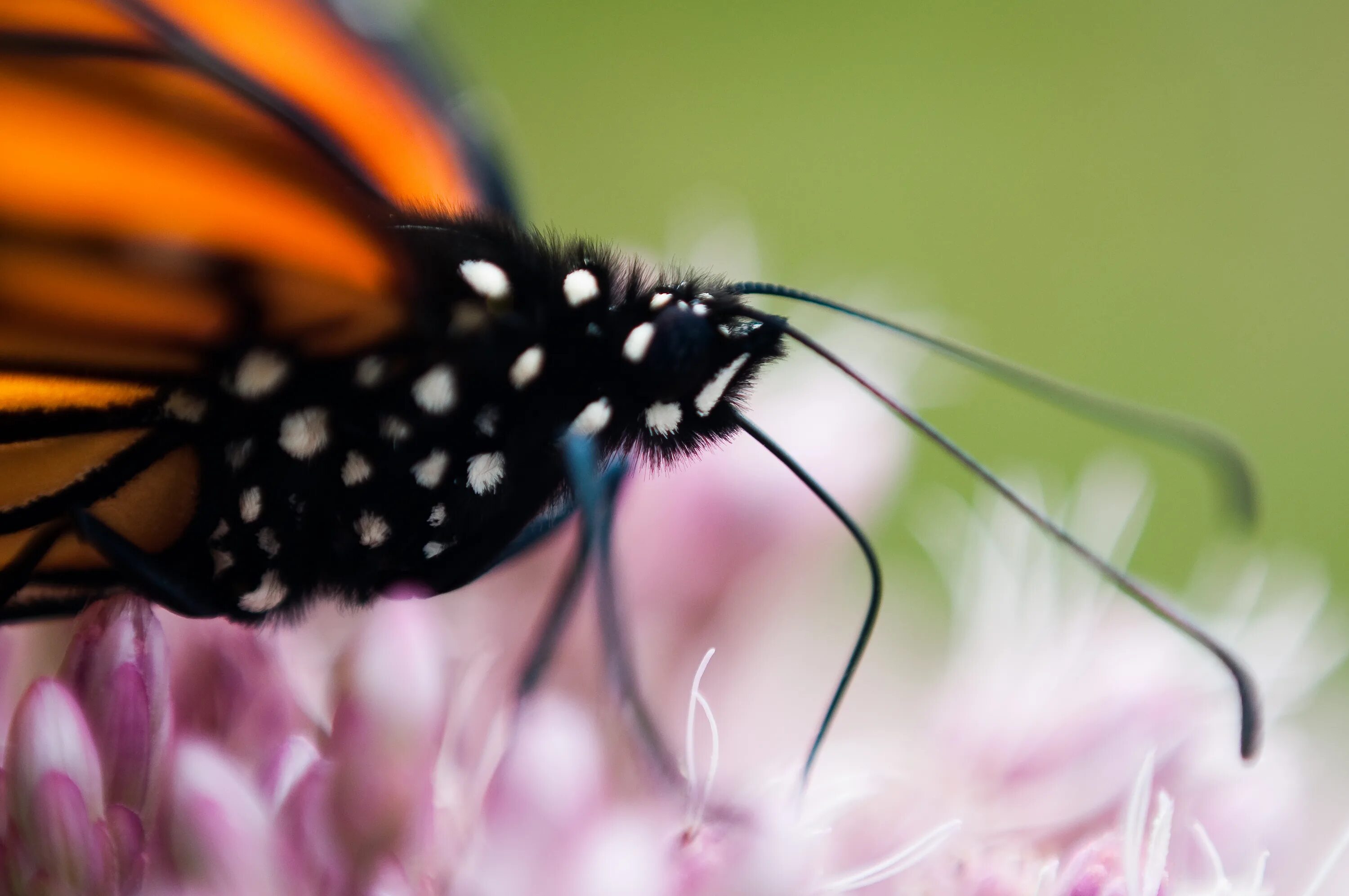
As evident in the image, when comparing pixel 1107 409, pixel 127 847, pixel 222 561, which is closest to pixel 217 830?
pixel 127 847

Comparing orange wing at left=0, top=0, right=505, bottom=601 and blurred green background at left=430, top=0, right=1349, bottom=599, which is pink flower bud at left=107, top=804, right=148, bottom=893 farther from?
blurred green background at left=430, top=0, right=1349, bottom=599

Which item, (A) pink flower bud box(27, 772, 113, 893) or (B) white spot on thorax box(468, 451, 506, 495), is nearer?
(A) pink flower bud box(27, 772, 113, 893)

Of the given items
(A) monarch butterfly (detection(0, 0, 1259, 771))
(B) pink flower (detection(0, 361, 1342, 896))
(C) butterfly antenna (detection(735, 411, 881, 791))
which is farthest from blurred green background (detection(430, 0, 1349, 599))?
(A) monarch butterfly (detection(0, 0, 1259, 771))

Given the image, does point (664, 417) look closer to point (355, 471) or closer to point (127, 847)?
point (355, 471)

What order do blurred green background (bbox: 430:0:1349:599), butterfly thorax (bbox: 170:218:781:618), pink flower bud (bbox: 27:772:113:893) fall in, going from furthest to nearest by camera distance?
blurred green background (bbox: 430:0:1349:599)
butterfly thorax (bbox: 170:218:781:618)
pink flower bud (bbox: 27:772:113:893)

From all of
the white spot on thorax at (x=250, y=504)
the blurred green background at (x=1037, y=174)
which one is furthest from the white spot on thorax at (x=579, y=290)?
the blurred green background at (x=1037, y=174)

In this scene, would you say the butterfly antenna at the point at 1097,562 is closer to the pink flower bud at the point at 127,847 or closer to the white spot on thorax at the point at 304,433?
the white spot on thorax at the point at 304,433

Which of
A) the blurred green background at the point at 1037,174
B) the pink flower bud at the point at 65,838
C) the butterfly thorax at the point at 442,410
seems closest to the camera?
the pink flower bud at the point at 65,838
